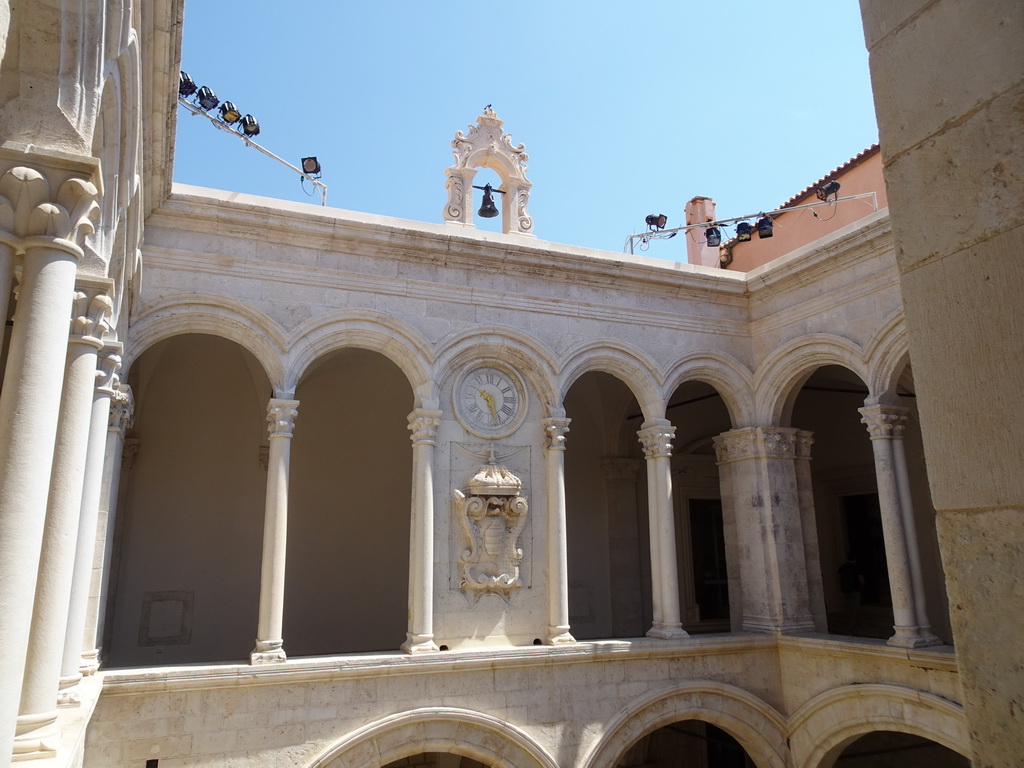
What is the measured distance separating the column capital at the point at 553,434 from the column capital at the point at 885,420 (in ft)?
10.3

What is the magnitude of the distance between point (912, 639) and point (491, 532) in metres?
4.24

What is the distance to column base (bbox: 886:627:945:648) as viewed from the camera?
7988mm

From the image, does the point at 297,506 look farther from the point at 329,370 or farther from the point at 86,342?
the point at 86,342

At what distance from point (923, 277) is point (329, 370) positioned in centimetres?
1046

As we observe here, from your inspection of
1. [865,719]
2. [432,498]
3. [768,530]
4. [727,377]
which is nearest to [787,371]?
[727,377]

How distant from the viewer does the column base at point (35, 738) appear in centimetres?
384

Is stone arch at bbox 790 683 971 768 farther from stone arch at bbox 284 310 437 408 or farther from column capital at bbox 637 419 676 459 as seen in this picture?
stone arch at bbox 284 310 437 408

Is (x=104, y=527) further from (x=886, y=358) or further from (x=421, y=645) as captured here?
(x=886, y=358)

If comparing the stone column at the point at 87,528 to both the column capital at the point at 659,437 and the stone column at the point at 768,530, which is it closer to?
the column capital at the point at 659,437

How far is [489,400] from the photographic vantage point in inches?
352

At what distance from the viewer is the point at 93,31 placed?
3.28 meters

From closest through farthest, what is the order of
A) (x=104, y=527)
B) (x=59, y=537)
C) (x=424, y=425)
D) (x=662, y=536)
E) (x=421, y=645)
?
(x=59, y=537)
(x=104, y=527)
(x=421, y=645)
(x=424, y=425)
(x=662, y=536)

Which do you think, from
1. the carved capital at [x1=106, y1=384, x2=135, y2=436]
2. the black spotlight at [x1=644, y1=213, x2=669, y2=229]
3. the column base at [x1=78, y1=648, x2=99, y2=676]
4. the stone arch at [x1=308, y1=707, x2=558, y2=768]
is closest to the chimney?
the black spotlight at [x1=644, y1=213, x2=669, y2=229]

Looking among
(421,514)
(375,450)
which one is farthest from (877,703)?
(375,450)
